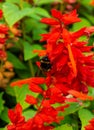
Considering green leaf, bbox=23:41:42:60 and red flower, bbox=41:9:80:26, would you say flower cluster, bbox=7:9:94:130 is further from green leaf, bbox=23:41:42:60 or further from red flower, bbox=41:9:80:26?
green leaf, bbox=23:41:42:60

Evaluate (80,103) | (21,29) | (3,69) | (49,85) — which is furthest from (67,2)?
(49,85)

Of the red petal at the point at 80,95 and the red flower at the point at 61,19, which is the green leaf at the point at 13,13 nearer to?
the red flower at the point at 61,19

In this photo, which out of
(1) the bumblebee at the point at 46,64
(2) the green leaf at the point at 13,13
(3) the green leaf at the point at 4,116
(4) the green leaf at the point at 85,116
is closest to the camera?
(1) the bumblebee at the point at 46,64

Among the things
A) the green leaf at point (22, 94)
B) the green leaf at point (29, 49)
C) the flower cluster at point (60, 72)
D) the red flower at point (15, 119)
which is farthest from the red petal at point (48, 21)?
the green leaf at point (29, 49)

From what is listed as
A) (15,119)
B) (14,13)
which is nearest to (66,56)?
(15,119)

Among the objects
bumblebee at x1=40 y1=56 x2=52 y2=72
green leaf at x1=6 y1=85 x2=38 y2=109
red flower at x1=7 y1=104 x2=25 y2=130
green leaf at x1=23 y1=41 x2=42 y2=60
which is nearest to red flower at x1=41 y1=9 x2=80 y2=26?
bumblebee at x1=40 y1=56 x2=52 y2=72
